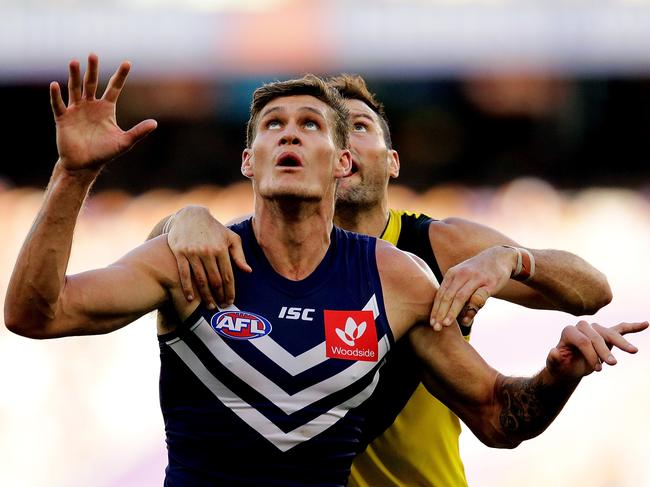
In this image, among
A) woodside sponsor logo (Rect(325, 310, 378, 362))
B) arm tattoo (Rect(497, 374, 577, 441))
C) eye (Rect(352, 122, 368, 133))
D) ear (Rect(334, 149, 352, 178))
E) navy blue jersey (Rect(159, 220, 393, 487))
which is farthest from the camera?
eye (Rect(352, 122, 368, 133))

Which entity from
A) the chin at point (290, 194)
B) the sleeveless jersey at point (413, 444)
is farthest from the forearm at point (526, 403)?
the chin at point (290, 194)

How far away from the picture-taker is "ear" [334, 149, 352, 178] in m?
5.73

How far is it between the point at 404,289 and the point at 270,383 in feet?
2.39

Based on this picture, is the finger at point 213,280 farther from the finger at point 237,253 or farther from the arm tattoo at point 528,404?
the arm tattoo at point 528,404

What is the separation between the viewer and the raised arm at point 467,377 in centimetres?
529

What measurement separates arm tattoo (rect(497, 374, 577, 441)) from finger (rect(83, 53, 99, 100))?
2143 millimetres

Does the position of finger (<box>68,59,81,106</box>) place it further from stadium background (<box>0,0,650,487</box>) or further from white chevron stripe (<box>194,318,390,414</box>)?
stadium background (<box>0,0,650,487</box>)

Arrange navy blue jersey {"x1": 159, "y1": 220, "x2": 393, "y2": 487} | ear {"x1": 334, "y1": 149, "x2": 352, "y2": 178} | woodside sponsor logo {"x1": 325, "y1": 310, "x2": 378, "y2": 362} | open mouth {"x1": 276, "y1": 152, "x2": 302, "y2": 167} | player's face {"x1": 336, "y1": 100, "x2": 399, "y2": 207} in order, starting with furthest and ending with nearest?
player's face {"x1": 336, "y1": 100, "x2": 399, "y2": 207}, ear {"x1": 334, "y1": 149, "x2": 352, "y2": 178}, open mouth {"x1": 276, "y1": 152, "x2": 302, "y2": 167}, woodside sponsor logo {"x1": 325, "y1": 310, "x2": 378, "y2": 362}, navy blue jersey {"x1": 159, "y1": 220, "x2": 393, "y2": 487}

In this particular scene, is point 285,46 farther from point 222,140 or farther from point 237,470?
point 237,470

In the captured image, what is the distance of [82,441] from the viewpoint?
10.5 metres

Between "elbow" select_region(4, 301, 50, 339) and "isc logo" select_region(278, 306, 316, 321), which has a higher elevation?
"elbow" select_region(4, 301, 50, 339)

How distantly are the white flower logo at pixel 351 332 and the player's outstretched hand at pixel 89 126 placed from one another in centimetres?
116

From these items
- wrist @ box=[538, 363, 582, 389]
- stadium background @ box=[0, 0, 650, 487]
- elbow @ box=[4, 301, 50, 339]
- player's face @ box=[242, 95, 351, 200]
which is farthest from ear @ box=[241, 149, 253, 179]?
stadium background @ box=[0, 0, 650, 487]

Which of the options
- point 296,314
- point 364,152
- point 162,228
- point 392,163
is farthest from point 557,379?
point 392,163
